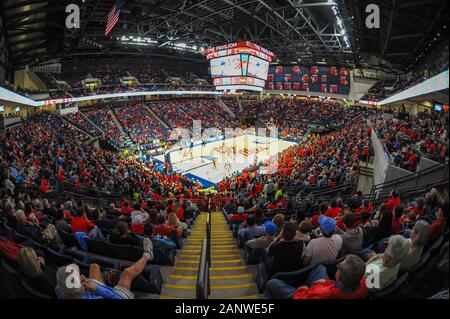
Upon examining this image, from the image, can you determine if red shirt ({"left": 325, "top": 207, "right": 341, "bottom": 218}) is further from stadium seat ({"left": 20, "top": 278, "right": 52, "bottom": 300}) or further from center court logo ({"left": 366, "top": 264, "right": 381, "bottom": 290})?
stadium seat ({"left": 20, "top": 278, "right": 52, "bottom": 300})

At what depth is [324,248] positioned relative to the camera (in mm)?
3236

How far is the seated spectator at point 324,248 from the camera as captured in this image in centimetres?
319

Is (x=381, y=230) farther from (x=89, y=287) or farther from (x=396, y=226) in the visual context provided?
(x=89, y=287)

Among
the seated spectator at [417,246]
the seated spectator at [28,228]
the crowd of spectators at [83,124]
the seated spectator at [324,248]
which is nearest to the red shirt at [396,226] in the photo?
the seated spectator at [324,248]

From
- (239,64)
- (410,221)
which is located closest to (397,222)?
(410,221)

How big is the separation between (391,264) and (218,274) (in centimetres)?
258

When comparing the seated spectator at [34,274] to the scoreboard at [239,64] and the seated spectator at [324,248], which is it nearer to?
the seated spectator at [324,248]

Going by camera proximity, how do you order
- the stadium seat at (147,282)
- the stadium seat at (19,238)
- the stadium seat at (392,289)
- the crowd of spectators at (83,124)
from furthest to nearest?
1. the crowd of spectators at (83,124)
2. the stadium seat at (19,238)
3. the stadium seat at (147,282)
4. the stadium seat at (392,289)

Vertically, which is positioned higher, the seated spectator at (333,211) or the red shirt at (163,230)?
the seated spectator at (333,211)

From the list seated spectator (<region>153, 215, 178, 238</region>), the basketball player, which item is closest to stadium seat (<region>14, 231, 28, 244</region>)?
seated spectator (<region>153, 215, 178, 238</region>)

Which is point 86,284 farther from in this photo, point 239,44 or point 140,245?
point 239,44

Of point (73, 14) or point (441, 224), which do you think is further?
point (73, 14)

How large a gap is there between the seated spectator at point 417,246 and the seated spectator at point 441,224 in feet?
0.20

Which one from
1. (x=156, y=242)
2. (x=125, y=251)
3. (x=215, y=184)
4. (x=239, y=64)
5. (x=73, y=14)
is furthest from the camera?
(x=239, y=64)
